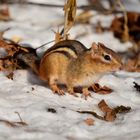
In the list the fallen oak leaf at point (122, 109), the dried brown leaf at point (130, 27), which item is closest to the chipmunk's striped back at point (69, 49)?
the fallen oak leaf at point (122, 109)

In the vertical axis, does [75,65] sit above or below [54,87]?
above

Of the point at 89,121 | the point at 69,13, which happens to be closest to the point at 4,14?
the point at 69,13

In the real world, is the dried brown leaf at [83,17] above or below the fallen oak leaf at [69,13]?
below

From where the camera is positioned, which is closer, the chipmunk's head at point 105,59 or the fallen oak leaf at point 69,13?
the chipmunk's head at point 105,59

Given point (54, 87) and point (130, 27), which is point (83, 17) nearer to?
point (130, 27)

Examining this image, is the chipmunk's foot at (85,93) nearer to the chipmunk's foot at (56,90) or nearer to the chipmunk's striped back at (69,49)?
the chipmunk's foot at (56,90)

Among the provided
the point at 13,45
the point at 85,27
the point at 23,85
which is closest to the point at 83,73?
the point at 23,85
